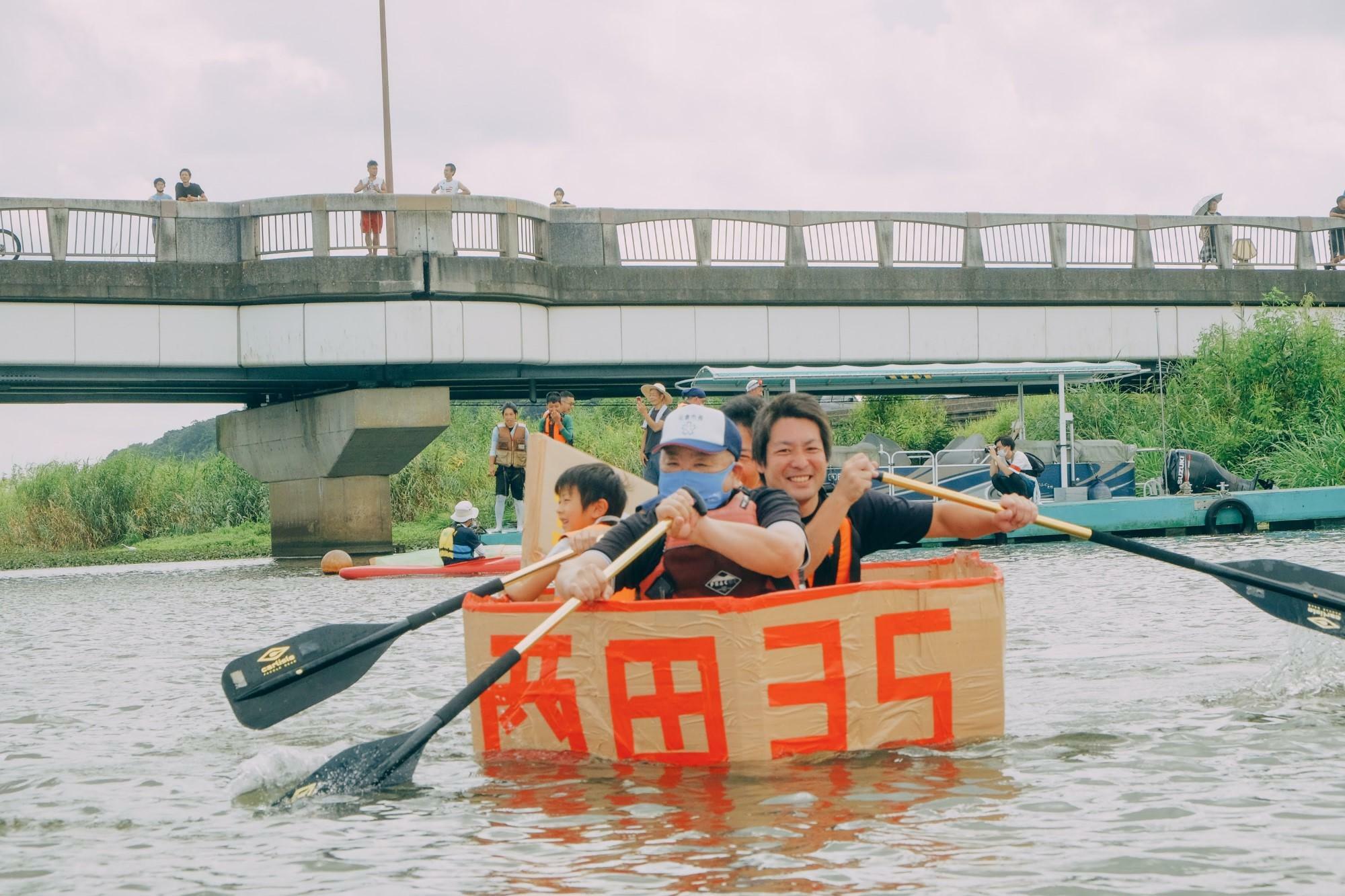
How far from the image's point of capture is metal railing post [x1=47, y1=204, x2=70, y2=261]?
22453 mm

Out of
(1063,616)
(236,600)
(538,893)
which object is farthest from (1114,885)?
(236,600)

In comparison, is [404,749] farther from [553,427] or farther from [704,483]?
[553,427]

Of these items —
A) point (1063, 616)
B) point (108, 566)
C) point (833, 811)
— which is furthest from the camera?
point (108, 566)

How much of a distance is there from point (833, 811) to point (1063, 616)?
21.0 ft

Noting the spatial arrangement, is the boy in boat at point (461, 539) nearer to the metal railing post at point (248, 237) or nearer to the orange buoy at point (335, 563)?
the orange buoy at point (335, 563)

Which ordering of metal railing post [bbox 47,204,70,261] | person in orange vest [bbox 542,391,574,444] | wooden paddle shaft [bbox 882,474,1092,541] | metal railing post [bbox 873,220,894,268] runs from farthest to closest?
metal railing post [bbox 873,220,894,268]
metal railing post [bbox 47,204,70,261]
person in orange vest [bbox 542,391,574,444]
wooden paddle shaft [bbox 882,474,1092,541]

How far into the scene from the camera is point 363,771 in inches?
216

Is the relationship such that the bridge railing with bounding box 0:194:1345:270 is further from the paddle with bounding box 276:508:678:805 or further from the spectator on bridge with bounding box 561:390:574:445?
the paddle with bounding box 276:508:678:805

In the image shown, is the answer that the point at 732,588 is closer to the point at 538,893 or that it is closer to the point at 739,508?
the point at 739,508

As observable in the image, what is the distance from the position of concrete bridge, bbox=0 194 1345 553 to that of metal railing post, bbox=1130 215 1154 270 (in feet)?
0.09

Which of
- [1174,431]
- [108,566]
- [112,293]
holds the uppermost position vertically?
[112,293]

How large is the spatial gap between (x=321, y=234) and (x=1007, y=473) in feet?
35.7

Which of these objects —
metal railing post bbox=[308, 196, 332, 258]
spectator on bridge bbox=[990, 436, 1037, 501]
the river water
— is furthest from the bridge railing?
the river water

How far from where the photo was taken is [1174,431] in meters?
26.3
